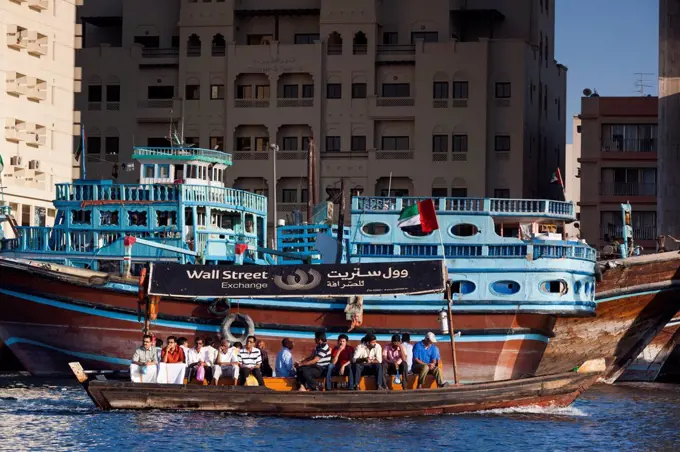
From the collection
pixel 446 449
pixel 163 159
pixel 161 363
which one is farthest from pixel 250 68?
pixel 446 449

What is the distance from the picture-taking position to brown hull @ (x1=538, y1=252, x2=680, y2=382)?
1994 inches

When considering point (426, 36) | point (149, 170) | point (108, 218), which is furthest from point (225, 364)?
point (426, 36)

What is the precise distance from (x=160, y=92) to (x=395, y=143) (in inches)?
507

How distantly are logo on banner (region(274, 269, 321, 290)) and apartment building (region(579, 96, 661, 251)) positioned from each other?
41.8 meters

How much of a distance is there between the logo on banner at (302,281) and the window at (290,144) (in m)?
43.0

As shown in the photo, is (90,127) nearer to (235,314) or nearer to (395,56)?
(395,56)

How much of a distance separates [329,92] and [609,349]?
36758 mm

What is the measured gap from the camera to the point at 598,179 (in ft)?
276

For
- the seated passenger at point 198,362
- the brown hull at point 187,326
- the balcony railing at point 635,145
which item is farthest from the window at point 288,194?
the seated passenger at point 198,362

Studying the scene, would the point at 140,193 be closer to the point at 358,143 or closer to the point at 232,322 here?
the point at 232,322

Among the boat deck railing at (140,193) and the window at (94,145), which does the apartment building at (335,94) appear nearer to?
the window at (94,145)

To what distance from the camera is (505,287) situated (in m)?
48.1

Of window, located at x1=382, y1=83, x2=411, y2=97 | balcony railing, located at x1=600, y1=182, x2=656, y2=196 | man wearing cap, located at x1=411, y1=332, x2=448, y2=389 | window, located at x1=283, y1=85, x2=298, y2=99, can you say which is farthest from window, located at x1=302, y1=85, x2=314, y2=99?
man wearing cap, located at x1=411, y1=332, x2=448, y2=389

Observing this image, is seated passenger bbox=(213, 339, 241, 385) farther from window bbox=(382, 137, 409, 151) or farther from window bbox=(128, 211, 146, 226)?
window bbox=(382, 137, 409, 151)
